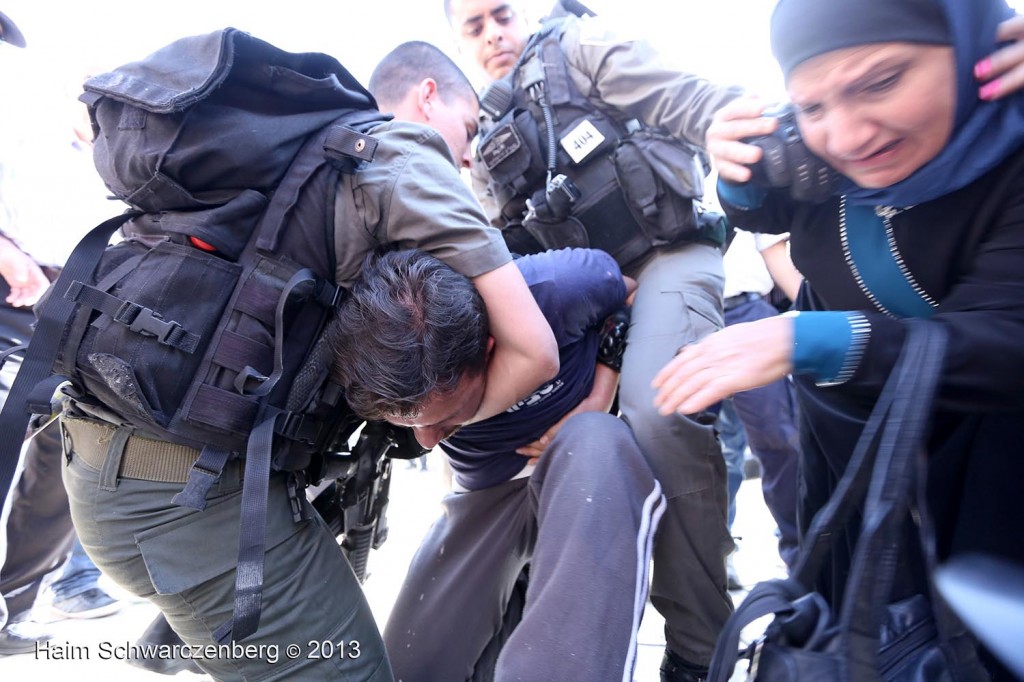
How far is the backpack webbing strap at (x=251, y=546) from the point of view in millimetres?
1228

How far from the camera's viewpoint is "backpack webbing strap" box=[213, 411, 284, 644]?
1228mm

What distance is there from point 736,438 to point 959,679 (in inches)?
97.9

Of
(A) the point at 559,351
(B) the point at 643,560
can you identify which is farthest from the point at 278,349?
(B) the point at 643,560

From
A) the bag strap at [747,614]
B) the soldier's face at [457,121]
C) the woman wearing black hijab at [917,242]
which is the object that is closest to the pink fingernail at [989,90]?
the woman wearing black hijab at [917,242]

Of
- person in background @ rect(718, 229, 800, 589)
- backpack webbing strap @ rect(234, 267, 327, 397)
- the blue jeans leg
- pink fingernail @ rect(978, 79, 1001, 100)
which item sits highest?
pink fingernail @ rect(978, 79, 1001, 100)

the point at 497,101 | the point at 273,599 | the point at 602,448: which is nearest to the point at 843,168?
the point at 602,448

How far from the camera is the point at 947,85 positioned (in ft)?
3.26

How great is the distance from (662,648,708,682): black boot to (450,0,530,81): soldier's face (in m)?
1.86

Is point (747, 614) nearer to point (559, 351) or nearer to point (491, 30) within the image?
point (559, 351)

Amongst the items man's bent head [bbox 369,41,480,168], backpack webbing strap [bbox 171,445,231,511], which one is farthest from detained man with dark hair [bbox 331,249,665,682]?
man's bent head [bbox 369,41,480,168]

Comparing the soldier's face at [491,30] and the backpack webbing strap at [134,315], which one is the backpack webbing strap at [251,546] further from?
the soldier's face at [491,30]

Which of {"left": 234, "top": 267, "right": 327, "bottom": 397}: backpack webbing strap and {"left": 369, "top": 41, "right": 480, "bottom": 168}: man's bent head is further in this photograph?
{"left": 369, "top": 41, "right": 480, "bottom": 168}: man's bent head

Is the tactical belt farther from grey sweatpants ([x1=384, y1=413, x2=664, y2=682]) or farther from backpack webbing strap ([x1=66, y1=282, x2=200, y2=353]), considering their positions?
grey sweatpants ([x1=384, y1=413, x2=664, y2=682])

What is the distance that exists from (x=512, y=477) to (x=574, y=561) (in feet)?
2.00
